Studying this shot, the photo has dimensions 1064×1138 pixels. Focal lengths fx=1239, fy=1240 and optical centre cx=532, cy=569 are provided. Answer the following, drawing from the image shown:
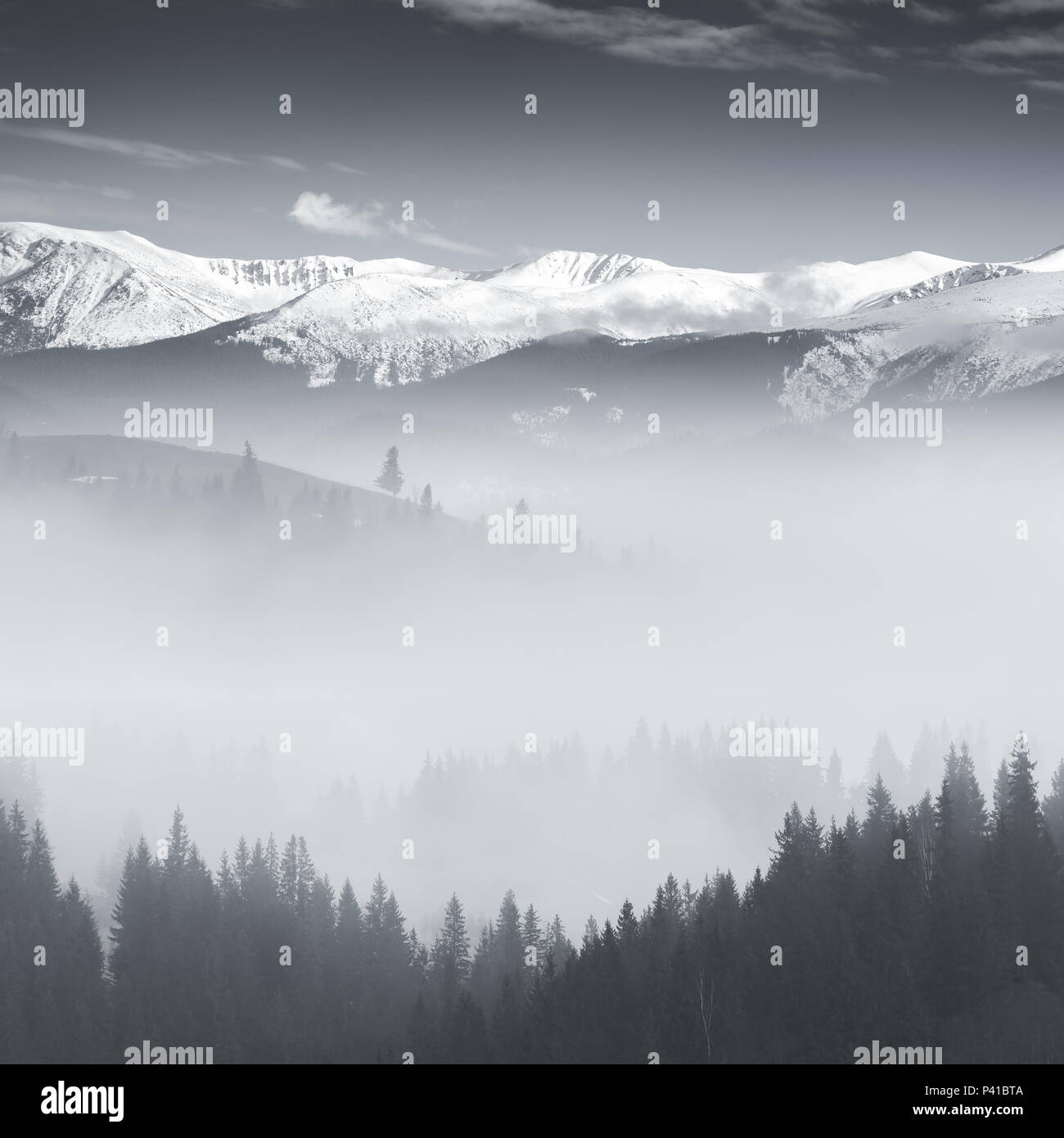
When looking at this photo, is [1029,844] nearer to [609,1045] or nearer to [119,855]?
[609,1045]

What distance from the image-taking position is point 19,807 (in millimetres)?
151750

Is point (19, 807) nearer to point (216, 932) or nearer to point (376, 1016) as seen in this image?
point (216, 932)

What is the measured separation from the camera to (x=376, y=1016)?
10444cm

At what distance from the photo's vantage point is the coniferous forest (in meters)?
76.2

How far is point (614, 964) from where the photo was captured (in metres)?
86.6

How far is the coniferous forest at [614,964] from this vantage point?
76250 millimetres
